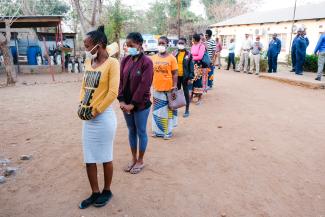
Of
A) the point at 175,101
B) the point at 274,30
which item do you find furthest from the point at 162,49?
the point at 274,30

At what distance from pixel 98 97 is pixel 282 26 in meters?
22.3

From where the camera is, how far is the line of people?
301cm

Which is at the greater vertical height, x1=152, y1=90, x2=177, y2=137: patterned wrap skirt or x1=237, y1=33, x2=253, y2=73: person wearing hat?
x1=237, y1=33, x2=253, y2=73: person wearing hat

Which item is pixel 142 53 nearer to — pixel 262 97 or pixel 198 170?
pixel 198 170

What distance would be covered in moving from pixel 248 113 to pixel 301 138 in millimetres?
1932

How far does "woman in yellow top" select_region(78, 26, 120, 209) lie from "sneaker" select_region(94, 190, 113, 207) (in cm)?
44

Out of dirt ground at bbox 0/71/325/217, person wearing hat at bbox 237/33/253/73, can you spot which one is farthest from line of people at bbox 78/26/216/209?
person wearing hat at bbox 237/33/253/73

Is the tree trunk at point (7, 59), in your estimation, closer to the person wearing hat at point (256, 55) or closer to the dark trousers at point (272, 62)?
the person wearing hat at point (256, 55)

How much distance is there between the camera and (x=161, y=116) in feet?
17.9

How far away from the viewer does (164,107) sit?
5371mm

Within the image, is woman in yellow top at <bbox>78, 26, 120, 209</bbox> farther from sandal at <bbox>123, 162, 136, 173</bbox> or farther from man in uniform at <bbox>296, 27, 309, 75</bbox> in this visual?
man in uniform at <bbox>296, 27, 309, 75</bbox>

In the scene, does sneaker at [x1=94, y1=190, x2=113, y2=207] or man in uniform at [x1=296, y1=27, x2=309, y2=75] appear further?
man in uniform at [x1=296, y1=27, x2=309, y2=75]

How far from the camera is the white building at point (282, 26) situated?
791 inches

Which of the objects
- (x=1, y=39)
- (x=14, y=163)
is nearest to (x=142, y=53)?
(x=14, y=163)
